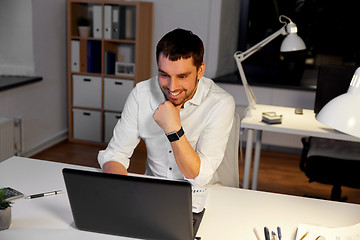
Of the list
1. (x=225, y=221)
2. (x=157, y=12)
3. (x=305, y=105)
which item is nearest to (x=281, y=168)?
(x=305, y=105)

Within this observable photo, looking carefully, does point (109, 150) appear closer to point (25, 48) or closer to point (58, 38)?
point (25, 48)

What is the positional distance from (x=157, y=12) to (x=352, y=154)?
2347 millimetres

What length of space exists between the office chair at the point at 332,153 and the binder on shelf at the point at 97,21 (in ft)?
7.17

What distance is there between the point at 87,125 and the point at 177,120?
293 cm

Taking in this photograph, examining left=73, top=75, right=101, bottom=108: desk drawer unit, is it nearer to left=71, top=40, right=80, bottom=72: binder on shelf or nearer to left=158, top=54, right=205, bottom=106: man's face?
left=71, top=40, right=80, bottom=72: binder on shelf

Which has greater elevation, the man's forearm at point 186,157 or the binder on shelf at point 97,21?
the binder on shelf at point 97,21

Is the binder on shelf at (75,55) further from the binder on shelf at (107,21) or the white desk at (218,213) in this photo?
the white desk at (218,213)

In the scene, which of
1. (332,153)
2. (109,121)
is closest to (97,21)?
(109,121)

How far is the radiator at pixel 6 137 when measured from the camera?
10.7 feet

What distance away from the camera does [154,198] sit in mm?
1172

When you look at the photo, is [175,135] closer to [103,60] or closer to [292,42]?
[292,42]

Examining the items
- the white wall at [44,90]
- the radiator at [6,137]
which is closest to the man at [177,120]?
the radiator at [6,137]

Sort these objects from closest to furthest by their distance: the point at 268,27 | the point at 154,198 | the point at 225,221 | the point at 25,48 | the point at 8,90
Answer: the point at 154,198 → the point at 225,221 → the point at 8,90 → the point at 25,48 → the point at 268,27

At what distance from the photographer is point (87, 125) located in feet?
14.5
